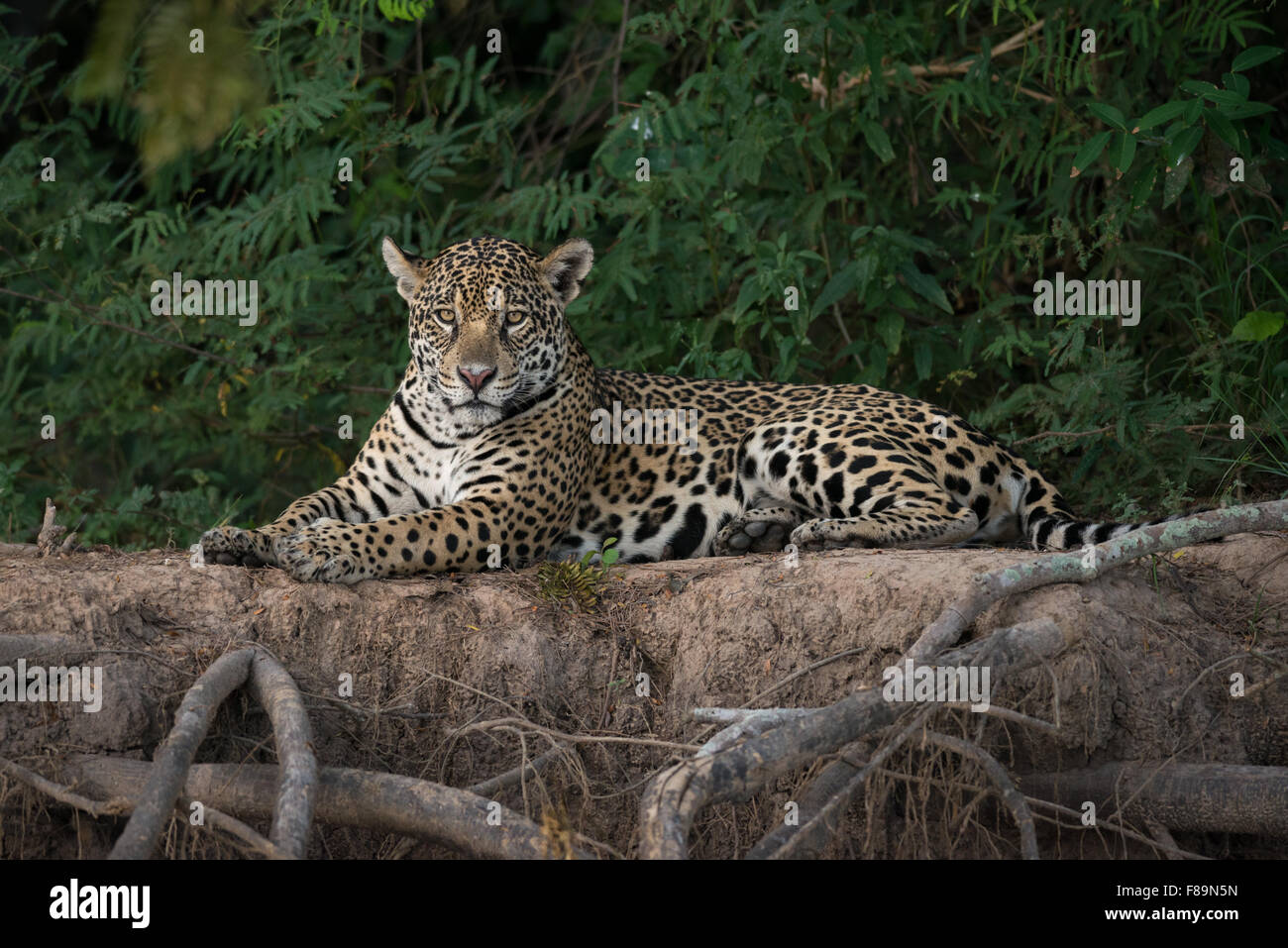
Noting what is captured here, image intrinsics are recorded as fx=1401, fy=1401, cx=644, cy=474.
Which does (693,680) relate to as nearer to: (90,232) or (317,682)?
(317,682)

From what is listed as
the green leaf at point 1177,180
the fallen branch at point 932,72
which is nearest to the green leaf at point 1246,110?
the green leaf at point 1177,180

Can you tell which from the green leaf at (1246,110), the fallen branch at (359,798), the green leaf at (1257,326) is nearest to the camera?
the fallen branch at (359,798)

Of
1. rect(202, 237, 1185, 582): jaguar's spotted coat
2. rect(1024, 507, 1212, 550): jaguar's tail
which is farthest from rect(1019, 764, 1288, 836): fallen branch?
rect(202, 237, 1185, 582): jaguar's spotted coat

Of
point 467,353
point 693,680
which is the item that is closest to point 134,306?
point 467,353

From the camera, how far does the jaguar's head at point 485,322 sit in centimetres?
692

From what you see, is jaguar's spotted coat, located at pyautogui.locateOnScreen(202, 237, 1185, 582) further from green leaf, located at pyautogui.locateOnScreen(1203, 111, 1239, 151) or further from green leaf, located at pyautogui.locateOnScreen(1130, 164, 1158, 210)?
green leaf, located at pyautogui.locateOnScreen(1203, 111, 1239, 151)

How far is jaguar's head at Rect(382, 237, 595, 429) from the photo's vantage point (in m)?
6.92

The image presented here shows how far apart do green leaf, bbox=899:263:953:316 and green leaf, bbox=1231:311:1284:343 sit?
1605 mm

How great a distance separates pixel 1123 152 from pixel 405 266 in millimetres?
3696

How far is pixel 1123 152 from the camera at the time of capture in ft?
23.0

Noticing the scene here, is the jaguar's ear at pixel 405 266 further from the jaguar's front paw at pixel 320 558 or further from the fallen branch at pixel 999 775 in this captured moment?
the fallen branch at pixel 999 775

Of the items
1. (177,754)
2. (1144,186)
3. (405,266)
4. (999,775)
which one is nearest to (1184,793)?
(999,775)

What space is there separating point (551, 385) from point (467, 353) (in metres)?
0.61

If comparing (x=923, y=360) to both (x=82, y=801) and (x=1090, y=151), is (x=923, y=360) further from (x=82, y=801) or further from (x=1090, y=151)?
(x=82, y=801)
